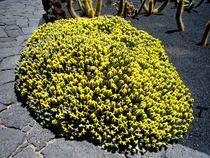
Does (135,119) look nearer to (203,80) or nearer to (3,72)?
(203,80)

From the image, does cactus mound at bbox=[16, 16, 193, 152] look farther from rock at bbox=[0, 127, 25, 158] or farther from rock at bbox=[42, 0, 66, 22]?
rock at bbox=[42, 0, 66, 22]

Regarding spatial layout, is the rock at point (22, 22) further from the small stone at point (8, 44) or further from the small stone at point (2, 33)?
the small stone at point (8, 44)

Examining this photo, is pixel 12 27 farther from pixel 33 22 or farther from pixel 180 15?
pixel 180 15

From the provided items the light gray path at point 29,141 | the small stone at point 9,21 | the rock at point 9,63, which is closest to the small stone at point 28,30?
the small stone at point 9,21

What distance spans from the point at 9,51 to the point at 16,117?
2.33 metres

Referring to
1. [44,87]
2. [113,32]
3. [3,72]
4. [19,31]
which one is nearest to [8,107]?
[44,87]

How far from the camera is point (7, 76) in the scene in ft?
15.1

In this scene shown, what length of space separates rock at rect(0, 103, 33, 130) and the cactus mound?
15 centimetres

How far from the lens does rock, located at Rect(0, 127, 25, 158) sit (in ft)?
10.4

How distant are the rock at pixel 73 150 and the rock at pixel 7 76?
1808 mm

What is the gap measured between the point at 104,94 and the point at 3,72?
2.32 meters

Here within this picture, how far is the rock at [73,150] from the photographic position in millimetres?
3160

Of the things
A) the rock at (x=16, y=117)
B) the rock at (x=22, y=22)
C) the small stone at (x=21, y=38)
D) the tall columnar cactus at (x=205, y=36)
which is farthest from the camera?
the rock at (x=22, y=22)

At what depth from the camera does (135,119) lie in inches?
132
